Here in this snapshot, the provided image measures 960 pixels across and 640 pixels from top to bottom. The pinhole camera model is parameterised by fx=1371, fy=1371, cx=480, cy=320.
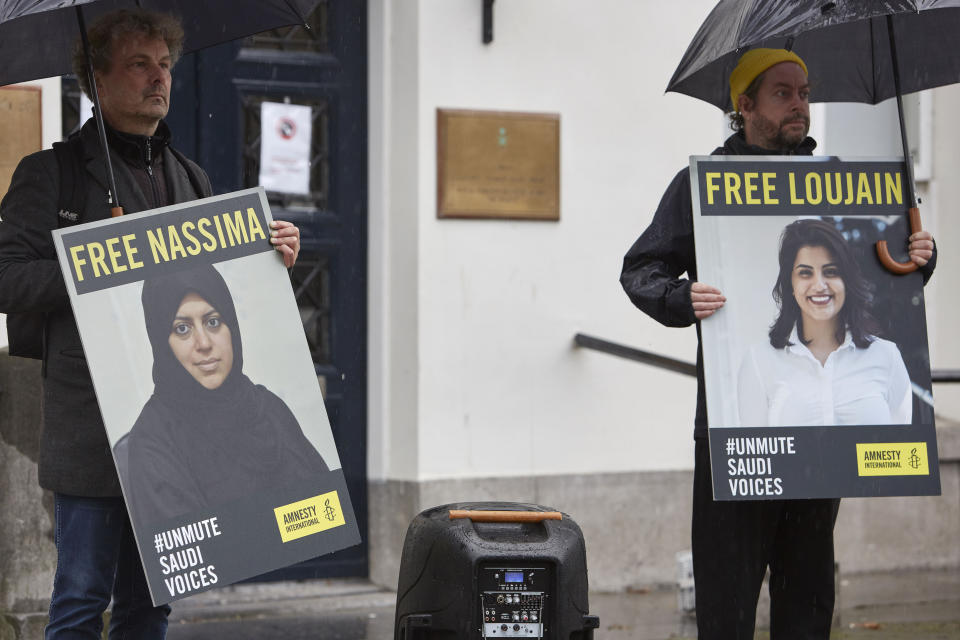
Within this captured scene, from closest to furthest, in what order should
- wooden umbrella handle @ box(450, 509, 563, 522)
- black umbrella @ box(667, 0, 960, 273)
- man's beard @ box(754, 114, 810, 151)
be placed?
wooden umbrella handle @ box(450, 509, 563, 522)
man's beard @ box(754, 114, 810, 151)
black umbrella @ box(667, 0, 960, 273)

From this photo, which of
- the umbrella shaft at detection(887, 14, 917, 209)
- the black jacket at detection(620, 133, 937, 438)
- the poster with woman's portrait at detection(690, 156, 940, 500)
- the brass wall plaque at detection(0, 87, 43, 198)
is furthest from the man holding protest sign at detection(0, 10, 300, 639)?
the brass wall plaque at detection(0, 87, 43, 198)

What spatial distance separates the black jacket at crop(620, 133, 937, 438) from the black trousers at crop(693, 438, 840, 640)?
229mm

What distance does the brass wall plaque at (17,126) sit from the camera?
548 cm

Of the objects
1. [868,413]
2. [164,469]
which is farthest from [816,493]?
[164,469]

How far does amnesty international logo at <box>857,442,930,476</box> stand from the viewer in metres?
3.53

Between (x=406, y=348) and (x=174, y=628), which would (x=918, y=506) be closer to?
(x=406, y=348)

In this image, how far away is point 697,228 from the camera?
3.57m

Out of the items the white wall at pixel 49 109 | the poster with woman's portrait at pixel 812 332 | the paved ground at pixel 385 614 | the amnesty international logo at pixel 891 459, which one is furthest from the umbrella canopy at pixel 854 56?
the white wall at pixel 49 109

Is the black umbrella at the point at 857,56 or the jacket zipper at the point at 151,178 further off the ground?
the black umbrella at the point at 857,56

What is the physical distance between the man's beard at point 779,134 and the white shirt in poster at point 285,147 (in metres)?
2.99

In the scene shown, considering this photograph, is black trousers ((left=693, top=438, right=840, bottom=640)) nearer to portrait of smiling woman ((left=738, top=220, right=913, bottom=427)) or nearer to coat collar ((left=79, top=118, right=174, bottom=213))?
portrait of smiling woman ((left=738, top=220, right=913, bottom=427))

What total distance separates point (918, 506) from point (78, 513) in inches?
197

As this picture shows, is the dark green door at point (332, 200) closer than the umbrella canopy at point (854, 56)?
No

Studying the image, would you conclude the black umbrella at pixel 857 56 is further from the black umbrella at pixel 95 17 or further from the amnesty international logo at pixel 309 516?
the amnesty international logo at pixel 309 516
